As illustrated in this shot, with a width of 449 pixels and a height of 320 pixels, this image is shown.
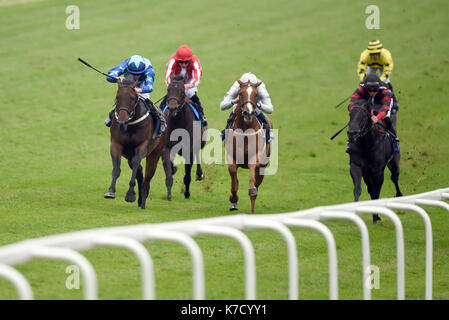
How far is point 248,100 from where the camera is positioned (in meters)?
9.10

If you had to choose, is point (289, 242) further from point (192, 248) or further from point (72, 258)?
point (72, 258)

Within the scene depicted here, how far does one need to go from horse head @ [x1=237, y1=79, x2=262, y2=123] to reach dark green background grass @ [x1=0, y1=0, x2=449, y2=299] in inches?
58.9

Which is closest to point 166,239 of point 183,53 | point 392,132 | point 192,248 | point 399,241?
point 192,248

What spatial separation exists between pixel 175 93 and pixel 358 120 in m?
2.48

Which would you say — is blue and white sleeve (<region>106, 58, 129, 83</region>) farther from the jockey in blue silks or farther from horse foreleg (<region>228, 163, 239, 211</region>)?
horse foreleg (<region>228, 163, 239, 211</region>)

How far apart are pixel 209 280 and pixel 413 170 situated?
29.2ft

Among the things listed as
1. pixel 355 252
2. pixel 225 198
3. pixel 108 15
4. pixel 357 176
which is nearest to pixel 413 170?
pixel 225 198

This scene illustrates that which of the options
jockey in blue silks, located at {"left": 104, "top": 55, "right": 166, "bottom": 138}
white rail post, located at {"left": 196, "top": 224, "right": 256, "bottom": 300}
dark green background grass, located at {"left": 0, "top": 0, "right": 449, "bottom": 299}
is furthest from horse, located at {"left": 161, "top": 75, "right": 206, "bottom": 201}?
white rail post, located at {"left": 196, "top": 224, "right": 256, "bottom": 300}

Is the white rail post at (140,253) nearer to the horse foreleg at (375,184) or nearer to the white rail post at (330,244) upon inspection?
the white rail post at (330,244)

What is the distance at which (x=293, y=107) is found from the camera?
1947 cm

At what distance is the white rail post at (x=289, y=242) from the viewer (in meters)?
3.57

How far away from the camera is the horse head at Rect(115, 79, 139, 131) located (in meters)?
9.11

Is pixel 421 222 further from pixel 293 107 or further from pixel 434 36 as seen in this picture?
pixel 434 36

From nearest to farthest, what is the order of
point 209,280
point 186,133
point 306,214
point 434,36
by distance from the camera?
1. point 306,214
2. point 209,280
3. point 186,133
4. point 434,36
